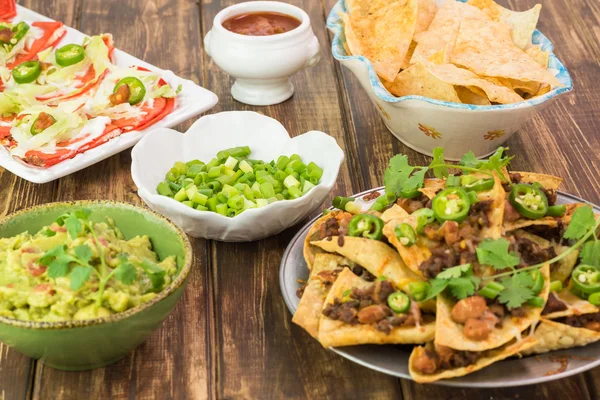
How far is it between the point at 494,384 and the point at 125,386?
3.18 ft

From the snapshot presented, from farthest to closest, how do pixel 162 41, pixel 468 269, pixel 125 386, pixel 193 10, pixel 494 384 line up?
pixel 193 10, pixel 162 41, pixel 125 386, pixel 468 269, pixel 494 384

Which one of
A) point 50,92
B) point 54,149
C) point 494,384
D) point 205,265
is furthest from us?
point 50,92

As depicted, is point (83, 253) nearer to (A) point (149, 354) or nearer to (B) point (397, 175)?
(A) point (149, 354)

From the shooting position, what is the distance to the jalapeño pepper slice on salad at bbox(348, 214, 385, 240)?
2.28 m

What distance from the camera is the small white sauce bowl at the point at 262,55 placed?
3.55 meters

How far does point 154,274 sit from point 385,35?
1.67 meters

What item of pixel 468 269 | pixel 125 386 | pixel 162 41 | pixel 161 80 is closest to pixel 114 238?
pixel 125 386

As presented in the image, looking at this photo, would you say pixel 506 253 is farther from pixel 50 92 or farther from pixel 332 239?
pixel 50 92

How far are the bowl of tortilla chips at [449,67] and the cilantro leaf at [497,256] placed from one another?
100 cm

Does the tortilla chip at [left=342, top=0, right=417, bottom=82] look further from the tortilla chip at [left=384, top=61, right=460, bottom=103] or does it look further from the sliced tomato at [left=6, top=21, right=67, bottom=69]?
the sliced tomato at [left=6, top=21, right=67, bottom=69]

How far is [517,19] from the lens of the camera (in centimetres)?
346

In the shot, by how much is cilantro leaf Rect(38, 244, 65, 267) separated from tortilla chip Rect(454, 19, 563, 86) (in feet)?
5.98

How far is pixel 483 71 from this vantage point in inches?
124

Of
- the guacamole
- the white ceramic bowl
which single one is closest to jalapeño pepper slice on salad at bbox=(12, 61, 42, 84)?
the white ceramic bowl
